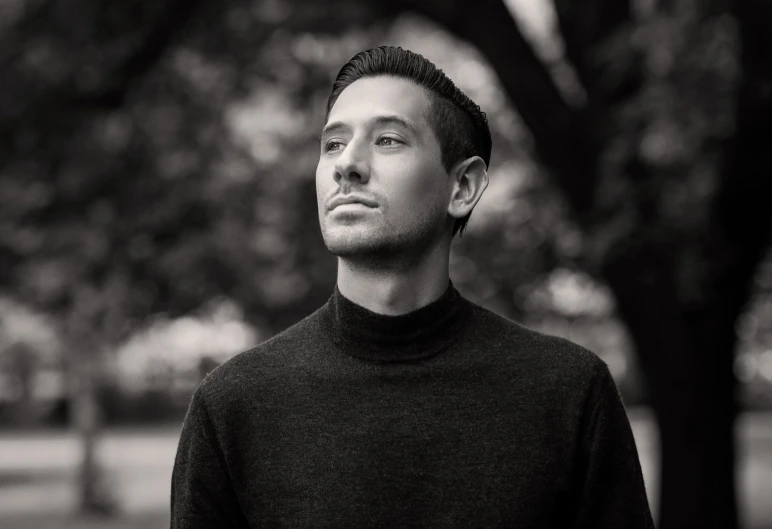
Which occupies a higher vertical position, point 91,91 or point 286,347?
point 91,91

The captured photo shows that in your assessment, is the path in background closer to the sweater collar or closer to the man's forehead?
the sweater collar

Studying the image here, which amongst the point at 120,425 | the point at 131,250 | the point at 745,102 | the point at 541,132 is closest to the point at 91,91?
Result: the point at 131,250

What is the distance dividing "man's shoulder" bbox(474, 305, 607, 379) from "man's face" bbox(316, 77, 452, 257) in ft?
0.76

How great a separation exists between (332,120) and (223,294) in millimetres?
12648

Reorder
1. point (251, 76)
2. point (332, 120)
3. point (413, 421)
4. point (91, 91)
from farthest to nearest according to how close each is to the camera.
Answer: point (251, 76), point (91, 91), point (332, 120), point (413, 421)

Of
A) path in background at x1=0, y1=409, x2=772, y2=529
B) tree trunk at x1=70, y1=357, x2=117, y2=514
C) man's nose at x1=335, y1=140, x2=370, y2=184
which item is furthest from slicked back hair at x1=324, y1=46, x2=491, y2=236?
tree trunk at x1=70, y1=357, x2=117, y2=514

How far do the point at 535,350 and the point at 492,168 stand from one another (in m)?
11.3

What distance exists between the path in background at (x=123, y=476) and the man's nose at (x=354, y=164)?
7106 millimetres

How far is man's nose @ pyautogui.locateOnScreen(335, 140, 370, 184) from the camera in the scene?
201 centimetres

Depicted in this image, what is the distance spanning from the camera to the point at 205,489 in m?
2.01

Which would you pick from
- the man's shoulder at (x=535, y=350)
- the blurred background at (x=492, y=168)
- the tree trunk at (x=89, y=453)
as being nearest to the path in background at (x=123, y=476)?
the blurred background at (x=492, y=168)

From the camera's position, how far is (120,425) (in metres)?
37.2

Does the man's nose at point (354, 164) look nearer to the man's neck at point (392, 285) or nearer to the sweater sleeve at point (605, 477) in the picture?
the man's neck at point (392, 285)

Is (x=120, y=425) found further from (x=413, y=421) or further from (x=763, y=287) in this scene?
(x=413, y=421)
